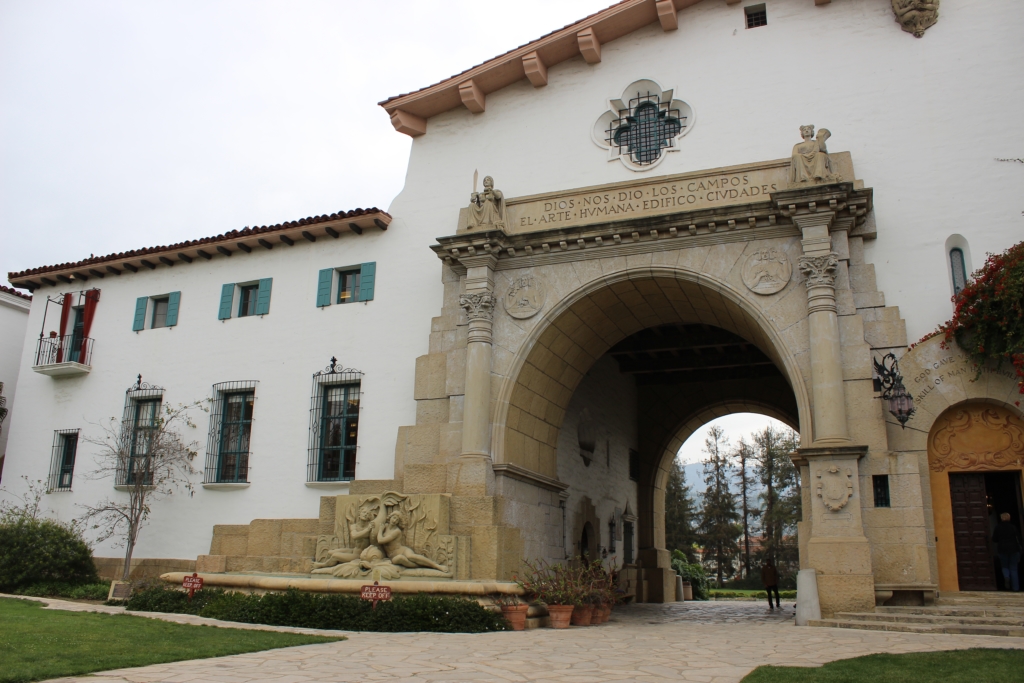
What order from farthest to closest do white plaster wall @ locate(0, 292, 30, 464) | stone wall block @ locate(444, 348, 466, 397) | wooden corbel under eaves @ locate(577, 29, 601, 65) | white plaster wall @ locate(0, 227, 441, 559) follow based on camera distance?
white plaster wall @ locate(0, 292, 30, 464)
white plaster wall @ locate(0, 227, 441, 559)
wooden corbel under eaves @ locate(577, 29, 601, 65)
stone wall block @ locate(444, 348, 466, 397)

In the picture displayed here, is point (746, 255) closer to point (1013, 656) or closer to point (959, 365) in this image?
point (959, 365)

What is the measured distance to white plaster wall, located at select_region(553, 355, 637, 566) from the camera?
19.5 m

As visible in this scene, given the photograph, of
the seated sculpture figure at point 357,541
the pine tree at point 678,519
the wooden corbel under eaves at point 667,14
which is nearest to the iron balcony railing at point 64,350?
the seated sculpture figure at point 357,541

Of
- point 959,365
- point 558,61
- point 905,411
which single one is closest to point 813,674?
point 905,411

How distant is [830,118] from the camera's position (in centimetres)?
1544

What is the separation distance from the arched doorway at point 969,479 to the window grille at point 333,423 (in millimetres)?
10821

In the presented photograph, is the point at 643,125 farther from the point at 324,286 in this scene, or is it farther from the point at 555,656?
the point at 555,656

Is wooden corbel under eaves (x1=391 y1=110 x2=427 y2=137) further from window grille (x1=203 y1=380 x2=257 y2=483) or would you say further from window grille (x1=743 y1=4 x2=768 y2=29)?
window grille (x1=743 y1=4 x2=768 y2=29)

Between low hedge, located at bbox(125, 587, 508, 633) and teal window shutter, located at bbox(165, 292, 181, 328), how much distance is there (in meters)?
9.12

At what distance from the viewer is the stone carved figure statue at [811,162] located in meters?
14.2

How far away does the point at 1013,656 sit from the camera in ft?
27.8

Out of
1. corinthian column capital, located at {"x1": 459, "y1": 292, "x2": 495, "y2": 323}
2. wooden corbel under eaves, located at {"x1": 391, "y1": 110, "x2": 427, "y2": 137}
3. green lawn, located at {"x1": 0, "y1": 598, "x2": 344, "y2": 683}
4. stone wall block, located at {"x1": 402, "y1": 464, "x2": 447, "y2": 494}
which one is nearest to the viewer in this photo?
green lawn, located at {"x1": 0, "y1": 598, "x2": 344, "y2": 683}

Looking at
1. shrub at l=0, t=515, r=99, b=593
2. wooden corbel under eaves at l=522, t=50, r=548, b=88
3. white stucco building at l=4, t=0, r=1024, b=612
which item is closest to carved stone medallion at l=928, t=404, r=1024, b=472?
white stucco building at l=4, t=0, r=1024, b=612

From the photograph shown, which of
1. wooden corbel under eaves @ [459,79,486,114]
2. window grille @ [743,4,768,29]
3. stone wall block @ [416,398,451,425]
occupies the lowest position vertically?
stone wall block @ [416,398,451,425]
